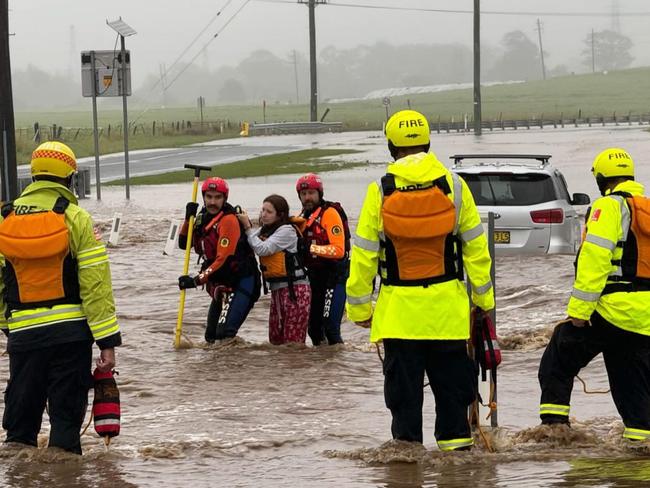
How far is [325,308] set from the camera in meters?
12.0

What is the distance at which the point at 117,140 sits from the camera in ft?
223

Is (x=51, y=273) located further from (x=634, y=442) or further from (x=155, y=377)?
(x=155, y=377)

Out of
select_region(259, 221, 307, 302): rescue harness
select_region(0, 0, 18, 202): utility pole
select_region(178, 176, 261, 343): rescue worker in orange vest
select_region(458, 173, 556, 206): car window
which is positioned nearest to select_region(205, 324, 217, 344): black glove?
select_region(178, 176, 261, 343): rescue worker in orange vest

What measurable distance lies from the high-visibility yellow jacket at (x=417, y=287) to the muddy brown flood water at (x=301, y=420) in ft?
2.30

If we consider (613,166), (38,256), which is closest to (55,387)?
(38,256)

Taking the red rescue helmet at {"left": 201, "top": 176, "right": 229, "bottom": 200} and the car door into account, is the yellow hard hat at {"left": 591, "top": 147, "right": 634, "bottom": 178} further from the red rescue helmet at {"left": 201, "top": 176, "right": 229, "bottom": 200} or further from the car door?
the car door

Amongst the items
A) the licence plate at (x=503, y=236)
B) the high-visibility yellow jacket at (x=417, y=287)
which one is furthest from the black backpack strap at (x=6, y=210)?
the licence plate at (x=503, y=236)

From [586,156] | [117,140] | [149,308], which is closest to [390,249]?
[149,308]

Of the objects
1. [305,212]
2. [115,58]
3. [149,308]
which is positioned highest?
[115,58]

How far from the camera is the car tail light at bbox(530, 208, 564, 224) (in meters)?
16.4

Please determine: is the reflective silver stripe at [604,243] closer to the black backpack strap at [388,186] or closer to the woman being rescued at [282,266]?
the black backpack strap at [388,186]

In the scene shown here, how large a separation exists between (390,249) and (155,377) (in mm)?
4562

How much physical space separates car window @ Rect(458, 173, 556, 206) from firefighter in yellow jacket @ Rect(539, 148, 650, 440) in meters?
8.63

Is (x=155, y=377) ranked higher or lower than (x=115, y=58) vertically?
lower
